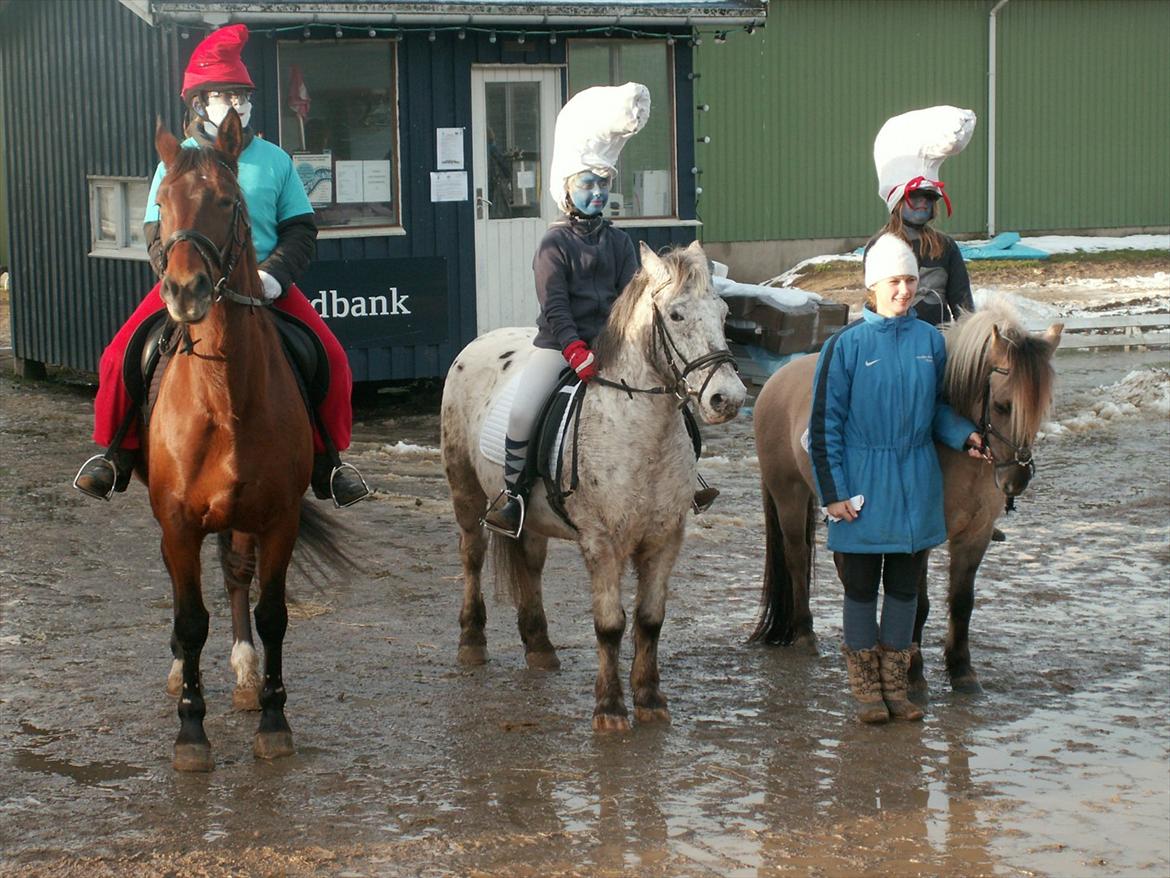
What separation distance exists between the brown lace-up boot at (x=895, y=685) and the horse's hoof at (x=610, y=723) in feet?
3.22

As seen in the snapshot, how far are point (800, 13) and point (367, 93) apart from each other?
41.8 feet

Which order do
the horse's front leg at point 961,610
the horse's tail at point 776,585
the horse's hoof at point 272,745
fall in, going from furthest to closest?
the horse's tail at point 776,585 → the horse's front leg at point 961,610 → the horse's hoof at point 272,745

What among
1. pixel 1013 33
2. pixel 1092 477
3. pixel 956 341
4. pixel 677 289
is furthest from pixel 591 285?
pixel 1013 33

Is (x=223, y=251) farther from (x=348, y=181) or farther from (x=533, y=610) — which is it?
(x=348, y=181)

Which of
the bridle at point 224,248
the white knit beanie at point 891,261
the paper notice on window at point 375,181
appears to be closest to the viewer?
the bridle at point 224,248

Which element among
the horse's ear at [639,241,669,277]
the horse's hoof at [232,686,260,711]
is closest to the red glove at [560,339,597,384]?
the horse's ear at [639,241,669,277]

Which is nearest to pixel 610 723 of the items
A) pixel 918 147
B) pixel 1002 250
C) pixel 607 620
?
pixel 607 620

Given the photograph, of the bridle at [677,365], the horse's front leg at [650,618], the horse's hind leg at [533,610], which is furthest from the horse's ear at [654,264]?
the horse's hind leg at [533,610]

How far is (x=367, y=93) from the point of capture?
13.8 metres

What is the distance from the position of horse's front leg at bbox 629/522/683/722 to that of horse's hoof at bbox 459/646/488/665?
37.9 inches

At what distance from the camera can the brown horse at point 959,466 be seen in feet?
20.0

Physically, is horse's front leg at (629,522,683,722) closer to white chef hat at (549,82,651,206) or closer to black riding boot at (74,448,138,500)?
white chef hat at (549,82,651,206)

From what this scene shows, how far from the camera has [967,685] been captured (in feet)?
21.7

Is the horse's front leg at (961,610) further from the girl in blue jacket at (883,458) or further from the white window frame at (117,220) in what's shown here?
the white window frame at (117,220)
